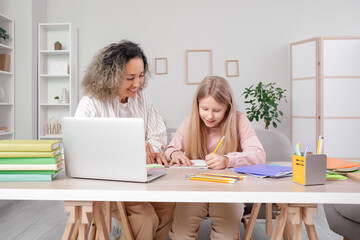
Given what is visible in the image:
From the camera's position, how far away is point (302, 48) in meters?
4.50

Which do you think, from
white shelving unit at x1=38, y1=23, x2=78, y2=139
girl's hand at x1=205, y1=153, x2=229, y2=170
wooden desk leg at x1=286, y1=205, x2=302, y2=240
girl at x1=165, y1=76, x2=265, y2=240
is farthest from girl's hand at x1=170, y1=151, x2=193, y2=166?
white shelving unit at x1=38, y1=23, x2=78, y2=139

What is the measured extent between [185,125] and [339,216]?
3.16 ft

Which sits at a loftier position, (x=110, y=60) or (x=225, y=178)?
(x=110, y=60)

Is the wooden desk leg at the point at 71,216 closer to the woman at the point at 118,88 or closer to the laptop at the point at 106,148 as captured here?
the laptop at the point at 106,148

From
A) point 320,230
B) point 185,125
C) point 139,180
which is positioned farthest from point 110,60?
point 320,230

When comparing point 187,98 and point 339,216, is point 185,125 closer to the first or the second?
point 339,216

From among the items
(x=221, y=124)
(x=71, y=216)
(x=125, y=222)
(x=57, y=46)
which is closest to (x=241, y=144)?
(x=221, y=124)

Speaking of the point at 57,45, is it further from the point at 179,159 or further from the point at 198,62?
the point at 179,159

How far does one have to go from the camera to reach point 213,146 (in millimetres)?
1758

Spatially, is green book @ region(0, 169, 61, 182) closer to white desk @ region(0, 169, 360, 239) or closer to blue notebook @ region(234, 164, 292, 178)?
white desk @ region(0, 169, 360, 239)

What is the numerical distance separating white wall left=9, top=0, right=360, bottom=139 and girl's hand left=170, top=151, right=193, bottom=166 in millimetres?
3291

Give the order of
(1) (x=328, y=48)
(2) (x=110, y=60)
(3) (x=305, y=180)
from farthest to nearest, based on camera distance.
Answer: (1) (x=328, y=48) → (2) (x=110, y=60) → (3) (x=305, y=180)

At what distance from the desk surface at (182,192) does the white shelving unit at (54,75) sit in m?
3.74

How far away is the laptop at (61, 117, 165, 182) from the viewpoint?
3.45ft
